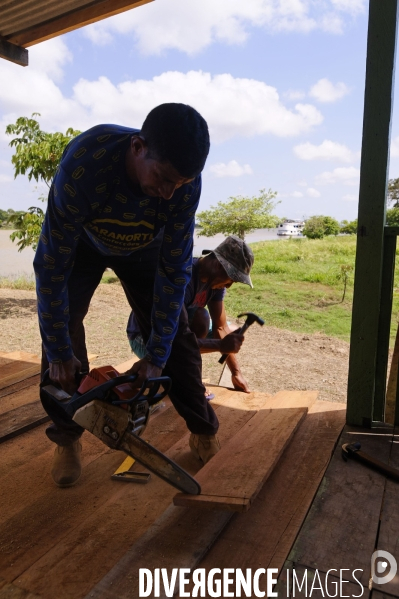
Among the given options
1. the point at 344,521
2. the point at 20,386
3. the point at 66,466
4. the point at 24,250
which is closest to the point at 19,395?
the point at 20,386

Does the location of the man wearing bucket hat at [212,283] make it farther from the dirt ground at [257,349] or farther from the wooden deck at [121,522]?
the dirt ground at [257,349]

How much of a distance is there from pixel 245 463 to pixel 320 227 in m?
18.2

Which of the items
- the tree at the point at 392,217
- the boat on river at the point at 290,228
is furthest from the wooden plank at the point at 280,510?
the boat on river at the point at 290,228

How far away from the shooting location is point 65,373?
1.95 m

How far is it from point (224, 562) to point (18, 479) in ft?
3.80

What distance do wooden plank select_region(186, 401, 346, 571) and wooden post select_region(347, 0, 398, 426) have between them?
0.30m

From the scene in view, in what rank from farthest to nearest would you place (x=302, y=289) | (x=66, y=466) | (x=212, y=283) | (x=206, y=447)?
(x=302, y=289) < (x=212, y=283) < (x=206, y=447) < (x=66, y=466)

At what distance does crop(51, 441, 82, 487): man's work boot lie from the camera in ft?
7.15

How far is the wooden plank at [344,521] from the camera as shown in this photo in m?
1.60

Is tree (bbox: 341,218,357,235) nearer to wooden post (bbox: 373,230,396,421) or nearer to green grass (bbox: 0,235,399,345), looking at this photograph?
green grass (bbox: 0,235,399,345)

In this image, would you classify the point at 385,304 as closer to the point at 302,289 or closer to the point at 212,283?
the point at 212,283

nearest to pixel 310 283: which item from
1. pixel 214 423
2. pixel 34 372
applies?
pixel 34 372

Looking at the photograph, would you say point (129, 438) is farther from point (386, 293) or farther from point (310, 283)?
point (310, 283)

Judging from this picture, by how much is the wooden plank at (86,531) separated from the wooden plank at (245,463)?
0.81 feet
